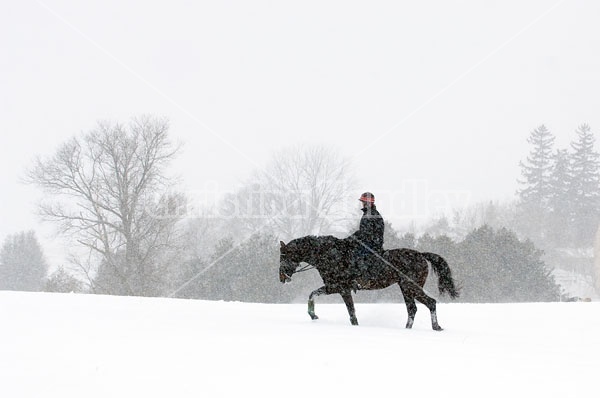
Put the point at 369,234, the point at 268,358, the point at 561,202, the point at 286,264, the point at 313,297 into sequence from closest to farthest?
the point at 268,358 < the point at 369,234 < the point at 286,264 < the point at 313,297 < the point at 561,202

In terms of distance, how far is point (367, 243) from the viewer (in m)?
10.2

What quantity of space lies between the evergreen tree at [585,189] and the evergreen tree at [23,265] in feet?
219

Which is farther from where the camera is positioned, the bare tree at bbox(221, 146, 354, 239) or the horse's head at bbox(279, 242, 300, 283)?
the bare tree at bbox(221, 146, 354, 239)

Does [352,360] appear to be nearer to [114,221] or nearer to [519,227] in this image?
[114,221]

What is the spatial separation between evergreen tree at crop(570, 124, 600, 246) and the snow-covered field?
223ft

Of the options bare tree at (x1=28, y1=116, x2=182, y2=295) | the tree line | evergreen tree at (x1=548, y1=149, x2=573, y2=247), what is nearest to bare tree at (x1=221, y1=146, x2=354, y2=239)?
the tree line

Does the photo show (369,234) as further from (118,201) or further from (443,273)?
(118,201)

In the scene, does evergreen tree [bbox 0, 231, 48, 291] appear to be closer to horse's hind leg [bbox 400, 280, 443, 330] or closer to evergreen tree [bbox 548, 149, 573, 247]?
horse's hind leg [bbox 400, 280, 443, 330]

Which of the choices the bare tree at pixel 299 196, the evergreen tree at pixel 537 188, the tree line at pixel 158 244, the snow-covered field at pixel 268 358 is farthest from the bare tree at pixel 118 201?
the evergreen tree at pixel 537 188

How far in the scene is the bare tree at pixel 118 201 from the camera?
35.5 m

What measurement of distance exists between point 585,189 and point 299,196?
148ft

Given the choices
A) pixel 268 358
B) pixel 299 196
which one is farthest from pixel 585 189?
pixel 268 358

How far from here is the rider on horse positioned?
1018cm

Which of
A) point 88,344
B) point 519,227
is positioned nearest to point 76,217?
point 88,344
